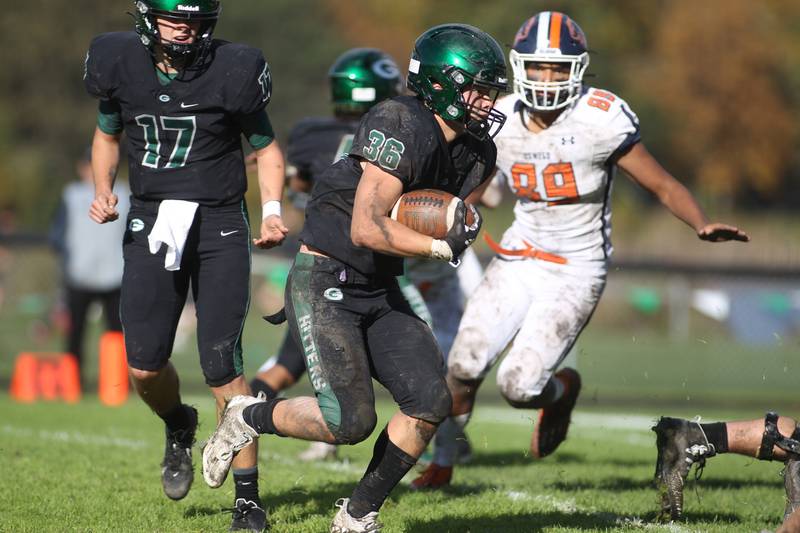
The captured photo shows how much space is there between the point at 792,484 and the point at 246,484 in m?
2.19

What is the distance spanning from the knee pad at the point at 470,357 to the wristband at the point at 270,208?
4.06 ft

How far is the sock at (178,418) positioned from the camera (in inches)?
208

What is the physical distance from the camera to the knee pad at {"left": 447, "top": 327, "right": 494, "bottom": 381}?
227 inches

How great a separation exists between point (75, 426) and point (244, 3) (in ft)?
104

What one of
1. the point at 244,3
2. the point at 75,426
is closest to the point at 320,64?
the point at 244,3

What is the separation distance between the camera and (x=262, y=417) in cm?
461

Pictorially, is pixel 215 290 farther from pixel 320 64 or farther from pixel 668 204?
pixel 320 64

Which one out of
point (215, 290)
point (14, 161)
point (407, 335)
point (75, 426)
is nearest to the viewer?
point (407, 335)

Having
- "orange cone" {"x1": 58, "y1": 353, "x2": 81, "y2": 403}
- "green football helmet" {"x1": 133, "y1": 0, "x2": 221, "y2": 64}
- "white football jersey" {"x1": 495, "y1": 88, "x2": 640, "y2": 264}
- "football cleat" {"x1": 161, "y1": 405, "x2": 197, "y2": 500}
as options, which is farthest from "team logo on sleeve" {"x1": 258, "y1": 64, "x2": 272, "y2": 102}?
"orange cone" {"x1": 58, "y1": 353, "x2": 81, "y2": 403}

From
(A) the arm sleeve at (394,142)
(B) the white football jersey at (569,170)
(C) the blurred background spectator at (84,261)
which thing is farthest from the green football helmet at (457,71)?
(C) the blurred background spectator at (84,261)

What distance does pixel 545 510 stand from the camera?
17.6 feet

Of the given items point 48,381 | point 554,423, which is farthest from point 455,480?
point 48,381

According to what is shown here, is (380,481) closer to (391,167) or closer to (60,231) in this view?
(391,167)

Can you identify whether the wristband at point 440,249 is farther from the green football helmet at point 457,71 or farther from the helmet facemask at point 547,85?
the helmet facemask at point 547,85
